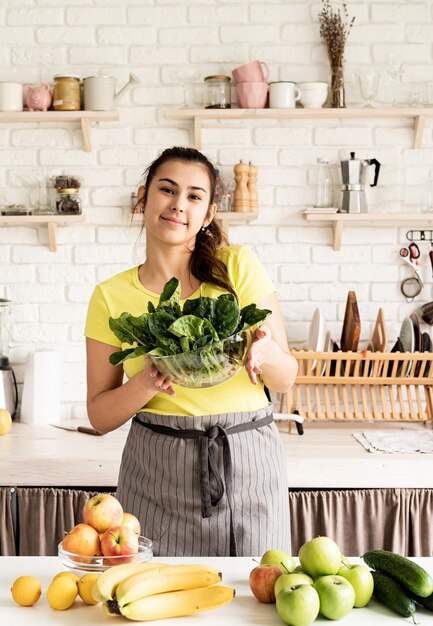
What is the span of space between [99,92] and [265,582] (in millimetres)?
2310

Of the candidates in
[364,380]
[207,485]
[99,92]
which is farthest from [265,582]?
[99,92]

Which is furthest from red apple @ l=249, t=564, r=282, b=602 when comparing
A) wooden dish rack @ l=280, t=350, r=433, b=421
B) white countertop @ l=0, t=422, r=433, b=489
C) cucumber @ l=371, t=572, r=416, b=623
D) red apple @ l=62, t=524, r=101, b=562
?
wooden dish rack @ l=280, t=350, r=433, b=421

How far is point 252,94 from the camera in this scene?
319 centimetres

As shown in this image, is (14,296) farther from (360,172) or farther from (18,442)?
(360,172)

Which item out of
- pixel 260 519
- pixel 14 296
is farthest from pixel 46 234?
pixel 260 519

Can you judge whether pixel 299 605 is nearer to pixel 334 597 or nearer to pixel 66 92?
pixel 334 597

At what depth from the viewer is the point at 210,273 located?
197cm

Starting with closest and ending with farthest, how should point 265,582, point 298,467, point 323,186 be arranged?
point 265,582 < point 298,467 < point 323,186

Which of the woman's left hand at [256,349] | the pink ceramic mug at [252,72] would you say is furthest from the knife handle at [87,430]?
the woman's left hand at [256,349]

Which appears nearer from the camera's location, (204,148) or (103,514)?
(103,514)

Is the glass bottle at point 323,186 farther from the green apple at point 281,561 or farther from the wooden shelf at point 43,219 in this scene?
the green apple at point 281,561

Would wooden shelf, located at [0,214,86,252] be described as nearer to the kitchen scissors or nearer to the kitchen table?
the kitchen scissors

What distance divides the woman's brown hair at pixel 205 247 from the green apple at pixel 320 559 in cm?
75

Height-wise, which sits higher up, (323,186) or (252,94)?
(252,94)
